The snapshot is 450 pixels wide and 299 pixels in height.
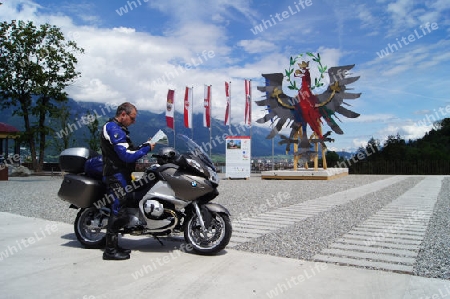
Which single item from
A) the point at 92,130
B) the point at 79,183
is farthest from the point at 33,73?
the point at 79,183

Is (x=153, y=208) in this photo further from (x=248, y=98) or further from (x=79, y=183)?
(x=248, y=98)

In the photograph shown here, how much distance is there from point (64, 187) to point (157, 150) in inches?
53.0

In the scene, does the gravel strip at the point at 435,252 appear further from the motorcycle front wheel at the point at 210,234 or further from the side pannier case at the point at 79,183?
the side pannier case at the point at 79,183

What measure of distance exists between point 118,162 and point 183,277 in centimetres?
148

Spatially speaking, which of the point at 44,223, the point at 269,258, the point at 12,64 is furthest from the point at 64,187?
Result: the point at 12,64

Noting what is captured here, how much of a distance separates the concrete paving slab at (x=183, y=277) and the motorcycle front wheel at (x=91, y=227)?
133 millimetres

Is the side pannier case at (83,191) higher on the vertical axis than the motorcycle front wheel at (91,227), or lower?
higher

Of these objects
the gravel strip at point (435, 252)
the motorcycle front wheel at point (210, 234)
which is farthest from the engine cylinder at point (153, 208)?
the gravel strip at point (435, 252)

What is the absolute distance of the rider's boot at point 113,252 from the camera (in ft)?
13.0

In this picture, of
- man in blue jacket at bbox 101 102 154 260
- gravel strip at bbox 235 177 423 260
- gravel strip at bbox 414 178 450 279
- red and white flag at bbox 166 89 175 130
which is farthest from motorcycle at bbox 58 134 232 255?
red and white flag at bbox 166 89 175 130

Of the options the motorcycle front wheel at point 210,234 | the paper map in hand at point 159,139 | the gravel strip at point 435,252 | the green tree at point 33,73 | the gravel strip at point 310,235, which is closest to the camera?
the gravel strip at point 435,252

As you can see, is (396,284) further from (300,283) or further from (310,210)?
(310,210)

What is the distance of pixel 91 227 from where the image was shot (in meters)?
4.51

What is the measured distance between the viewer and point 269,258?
158 inches
